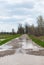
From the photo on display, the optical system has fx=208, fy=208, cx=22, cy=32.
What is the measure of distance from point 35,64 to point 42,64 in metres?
0.33

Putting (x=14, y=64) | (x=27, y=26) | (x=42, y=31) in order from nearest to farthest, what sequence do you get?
(x=14, y=64), (x=42, y=31), (x=27, y=26)

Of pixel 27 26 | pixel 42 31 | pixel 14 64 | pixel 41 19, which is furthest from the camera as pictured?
pixel 27 26

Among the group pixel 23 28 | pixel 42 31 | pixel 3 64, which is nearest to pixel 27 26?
pixel 23 28

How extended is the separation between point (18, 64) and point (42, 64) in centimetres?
113

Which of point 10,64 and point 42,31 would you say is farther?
point 42,31

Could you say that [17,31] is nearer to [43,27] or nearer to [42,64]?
[43,27]

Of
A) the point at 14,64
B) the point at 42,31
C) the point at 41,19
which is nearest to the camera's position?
the point at 14,64

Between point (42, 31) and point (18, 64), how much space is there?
323 ft

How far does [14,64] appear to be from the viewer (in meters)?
9.73

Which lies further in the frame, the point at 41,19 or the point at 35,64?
the point at 41,19

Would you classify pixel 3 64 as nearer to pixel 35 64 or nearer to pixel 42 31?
pixel 35 64

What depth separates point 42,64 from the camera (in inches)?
385

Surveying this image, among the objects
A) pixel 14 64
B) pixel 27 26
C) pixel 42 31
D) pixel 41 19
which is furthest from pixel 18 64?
pixel 27 26

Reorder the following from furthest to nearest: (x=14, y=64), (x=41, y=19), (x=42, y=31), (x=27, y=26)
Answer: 1. (x=27, y=26)
2. (x=42, y=31)
3. (x=41, y=19)
4. (x=14, y=64)
